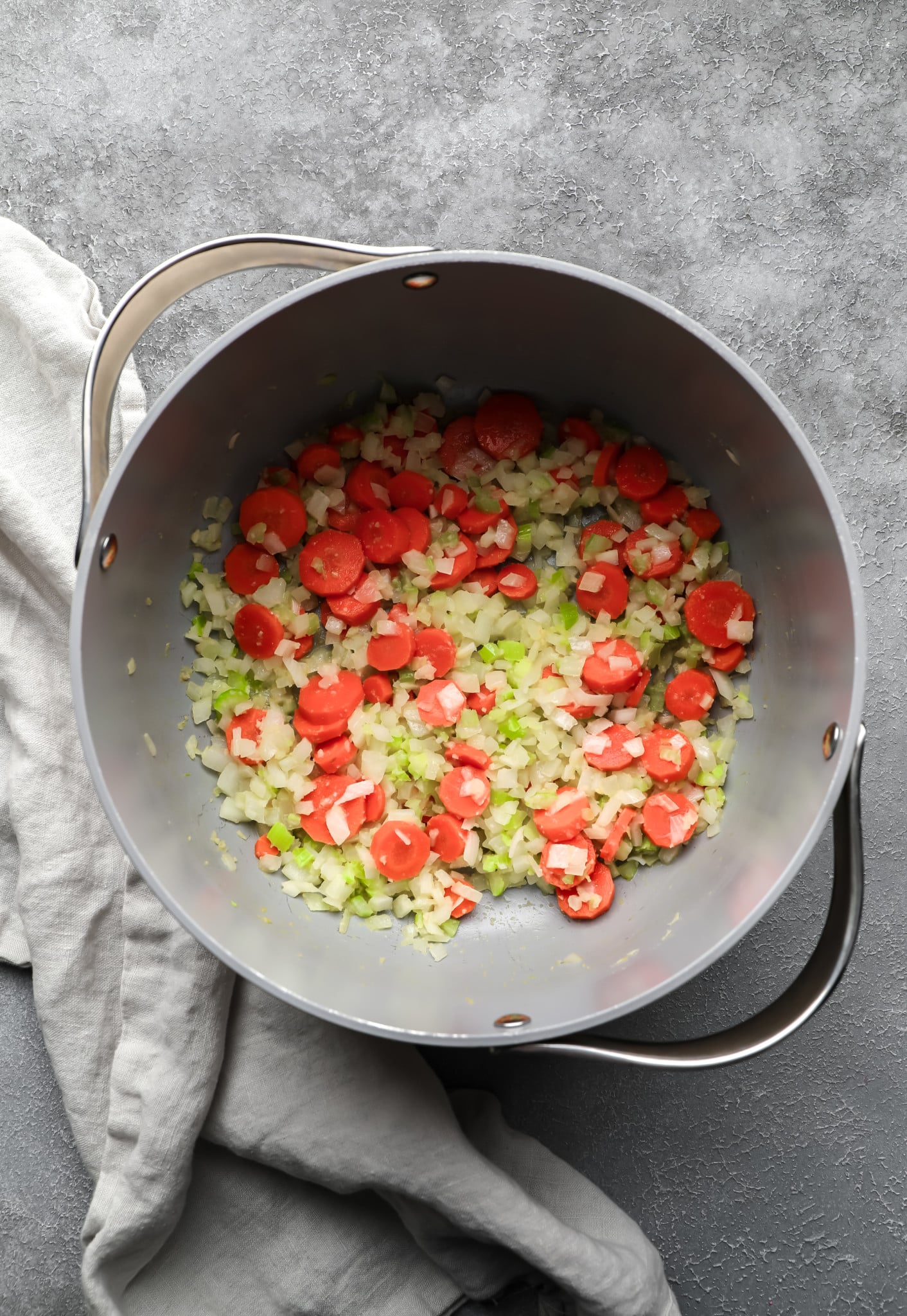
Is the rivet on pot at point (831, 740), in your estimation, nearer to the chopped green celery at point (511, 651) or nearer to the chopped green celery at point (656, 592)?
the chopped green celery at point (656, 592)

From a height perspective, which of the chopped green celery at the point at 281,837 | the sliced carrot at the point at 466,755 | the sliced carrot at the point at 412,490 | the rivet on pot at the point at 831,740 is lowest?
the chopped green celery at the point at 281,837

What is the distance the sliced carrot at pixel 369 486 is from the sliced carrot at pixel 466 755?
0.48 m

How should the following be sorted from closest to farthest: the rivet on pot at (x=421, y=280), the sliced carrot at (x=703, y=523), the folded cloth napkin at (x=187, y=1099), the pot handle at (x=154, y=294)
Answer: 1. the pot handle at (x=154, y=294)
2. the rivet on pot at (x=421, y=280)
3. the folded cloth napkin at (x=187, y=1099)
4. the sliced carrot at (x=703, y=523)

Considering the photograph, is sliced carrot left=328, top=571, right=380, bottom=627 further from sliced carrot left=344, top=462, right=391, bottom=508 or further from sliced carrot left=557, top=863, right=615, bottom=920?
sliced carrot left=557, top=863, right=615, bottom=920

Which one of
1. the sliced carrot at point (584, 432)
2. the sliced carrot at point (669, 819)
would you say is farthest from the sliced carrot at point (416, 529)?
the sliced carrot at point (669, 819)

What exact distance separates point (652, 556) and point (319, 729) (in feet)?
2.31

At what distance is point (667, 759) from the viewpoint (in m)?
1.77

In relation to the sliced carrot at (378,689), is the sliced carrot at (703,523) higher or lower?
higher

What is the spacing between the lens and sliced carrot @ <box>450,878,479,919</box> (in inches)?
70.7

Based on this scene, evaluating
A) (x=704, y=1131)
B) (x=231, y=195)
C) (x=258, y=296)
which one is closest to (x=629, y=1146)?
(x=704, y=1131)

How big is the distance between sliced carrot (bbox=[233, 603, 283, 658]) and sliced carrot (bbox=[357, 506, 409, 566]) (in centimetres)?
22

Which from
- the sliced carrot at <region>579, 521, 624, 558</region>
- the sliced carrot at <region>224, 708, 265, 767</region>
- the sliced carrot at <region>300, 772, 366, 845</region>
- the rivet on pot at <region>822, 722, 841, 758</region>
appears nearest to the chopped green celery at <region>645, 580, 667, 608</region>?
the sliced carrot at <region>579, 521, 624, 558</region>

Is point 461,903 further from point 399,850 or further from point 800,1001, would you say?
point 800,1001

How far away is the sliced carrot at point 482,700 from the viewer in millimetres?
1838
